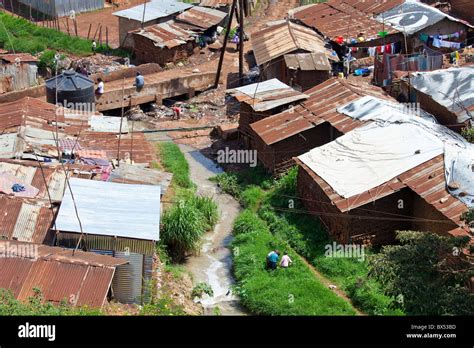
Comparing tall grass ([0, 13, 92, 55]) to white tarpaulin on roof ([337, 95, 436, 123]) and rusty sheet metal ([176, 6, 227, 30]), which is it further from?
white tarpaulin on roof ([337, 95, 436, 123])

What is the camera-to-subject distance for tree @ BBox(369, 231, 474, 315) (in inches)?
504

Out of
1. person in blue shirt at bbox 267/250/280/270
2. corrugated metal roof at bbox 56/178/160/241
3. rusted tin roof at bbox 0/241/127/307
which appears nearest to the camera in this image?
rusted tin roof at bbox 0/241/127/307

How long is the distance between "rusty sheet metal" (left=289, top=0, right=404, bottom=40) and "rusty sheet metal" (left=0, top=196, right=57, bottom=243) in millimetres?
18160

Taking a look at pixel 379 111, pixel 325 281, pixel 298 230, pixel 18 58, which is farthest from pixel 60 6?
pixel 325 281

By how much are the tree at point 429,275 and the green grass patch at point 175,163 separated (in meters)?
12.1

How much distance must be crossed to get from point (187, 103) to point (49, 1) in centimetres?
1253

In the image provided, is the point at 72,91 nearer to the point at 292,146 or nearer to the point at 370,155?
the point at 292,146

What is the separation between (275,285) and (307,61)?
484 inches

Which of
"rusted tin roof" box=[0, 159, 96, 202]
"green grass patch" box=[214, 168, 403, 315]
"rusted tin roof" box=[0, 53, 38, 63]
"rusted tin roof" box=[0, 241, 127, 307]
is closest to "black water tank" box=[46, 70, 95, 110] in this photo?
"rusted tin roof" box=[0, 53, 38, 63]

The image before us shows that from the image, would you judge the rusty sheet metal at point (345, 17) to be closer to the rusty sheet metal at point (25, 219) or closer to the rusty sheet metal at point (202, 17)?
the rusty sheet metal at point (202, 17)

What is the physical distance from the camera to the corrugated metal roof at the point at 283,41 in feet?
103

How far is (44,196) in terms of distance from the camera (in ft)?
64.1
